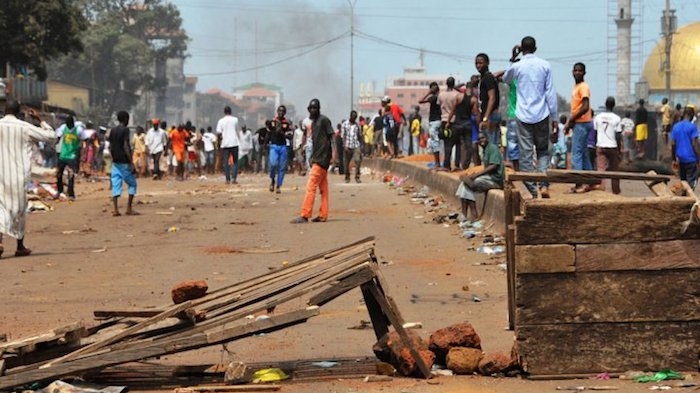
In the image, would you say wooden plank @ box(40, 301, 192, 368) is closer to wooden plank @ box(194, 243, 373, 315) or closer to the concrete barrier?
wooden plank @ box(194, 243, 373, 315)

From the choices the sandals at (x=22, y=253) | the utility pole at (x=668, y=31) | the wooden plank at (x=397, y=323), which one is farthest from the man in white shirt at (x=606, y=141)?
the utility pole at (x=668, y=31)

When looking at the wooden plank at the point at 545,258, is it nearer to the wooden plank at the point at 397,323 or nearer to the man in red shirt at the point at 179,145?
the wooden plank at the point at 397,323

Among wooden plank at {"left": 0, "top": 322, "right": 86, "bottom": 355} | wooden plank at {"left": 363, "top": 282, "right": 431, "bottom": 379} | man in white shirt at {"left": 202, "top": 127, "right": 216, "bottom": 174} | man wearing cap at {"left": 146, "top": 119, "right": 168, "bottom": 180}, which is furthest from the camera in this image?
man in white shirt at {"left": 202, "top": 127, "right": 216, "bottom": 174}

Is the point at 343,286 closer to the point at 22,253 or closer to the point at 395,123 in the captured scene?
the point at 22,253

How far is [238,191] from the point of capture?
26.2 meters

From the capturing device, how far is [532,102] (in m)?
12.9

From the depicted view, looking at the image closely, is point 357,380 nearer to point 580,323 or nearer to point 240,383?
point 240,383

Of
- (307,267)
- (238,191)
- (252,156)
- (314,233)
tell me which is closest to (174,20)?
(252,156)

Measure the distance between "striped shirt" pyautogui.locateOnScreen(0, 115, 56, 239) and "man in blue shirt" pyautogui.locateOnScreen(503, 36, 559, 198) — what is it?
17.2 ft

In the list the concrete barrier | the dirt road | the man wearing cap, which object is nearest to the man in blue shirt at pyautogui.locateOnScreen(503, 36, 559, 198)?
the concrete barrier

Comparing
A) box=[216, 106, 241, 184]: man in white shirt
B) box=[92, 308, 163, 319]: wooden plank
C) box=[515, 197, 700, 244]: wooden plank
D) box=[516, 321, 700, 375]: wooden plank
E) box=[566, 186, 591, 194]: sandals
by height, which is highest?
box=[216, 106, 241, 184]: man in white shirt

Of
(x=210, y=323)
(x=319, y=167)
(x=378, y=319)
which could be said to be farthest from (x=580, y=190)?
(x=210, y=323)

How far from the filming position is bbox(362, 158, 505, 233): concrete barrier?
14229 mm

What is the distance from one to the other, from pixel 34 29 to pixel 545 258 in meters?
38.2
